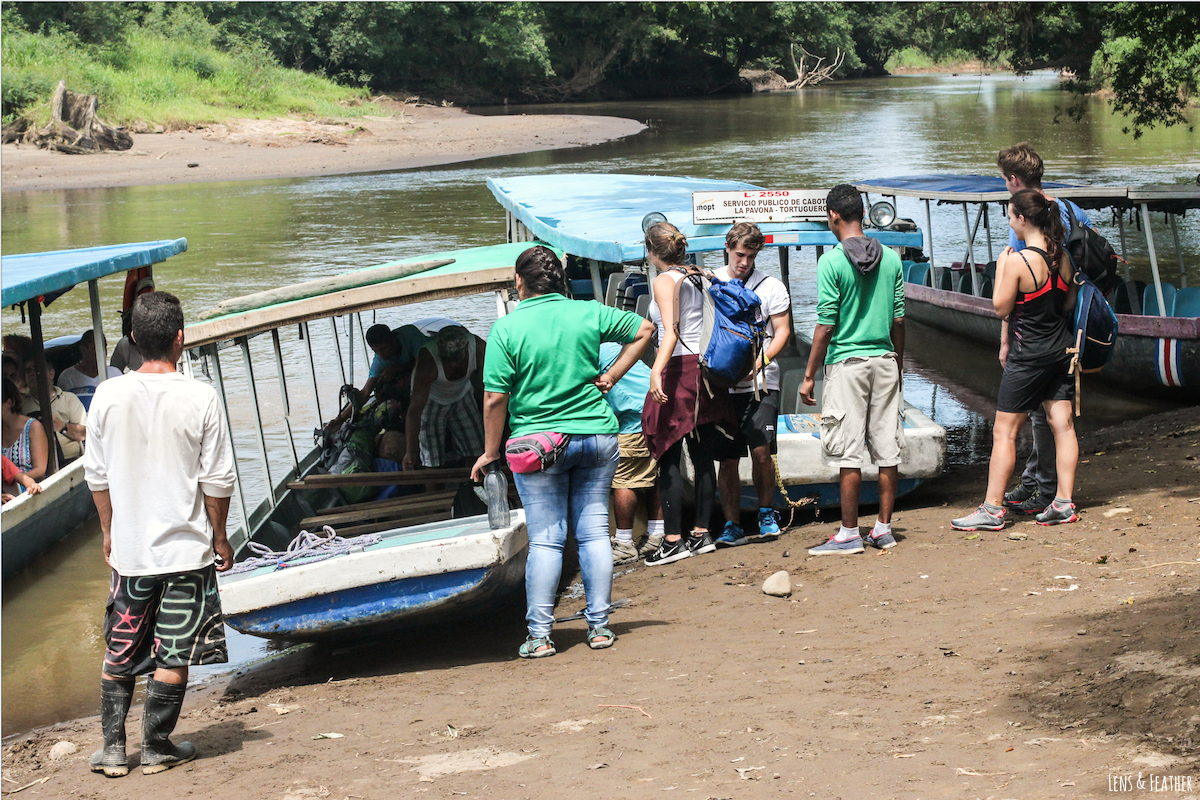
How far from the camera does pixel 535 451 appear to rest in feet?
15.8

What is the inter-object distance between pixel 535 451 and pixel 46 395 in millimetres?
4799

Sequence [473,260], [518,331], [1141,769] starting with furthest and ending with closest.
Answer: [473,260] < [518,331] < [1141,769]

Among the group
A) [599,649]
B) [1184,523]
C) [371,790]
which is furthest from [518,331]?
[1184,523]

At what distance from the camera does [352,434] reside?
24.9ft

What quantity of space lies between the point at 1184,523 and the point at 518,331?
3.51 m

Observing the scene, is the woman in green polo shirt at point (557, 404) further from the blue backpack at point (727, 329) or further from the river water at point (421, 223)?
the river water at point (421, 223)

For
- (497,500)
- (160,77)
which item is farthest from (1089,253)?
(160,77)

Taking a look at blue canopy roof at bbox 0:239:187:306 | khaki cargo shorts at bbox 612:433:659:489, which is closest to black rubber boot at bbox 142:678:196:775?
khaki cargo shorts at bbox 612:433:659:489

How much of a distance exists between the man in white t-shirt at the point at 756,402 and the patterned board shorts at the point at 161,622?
3112 mm

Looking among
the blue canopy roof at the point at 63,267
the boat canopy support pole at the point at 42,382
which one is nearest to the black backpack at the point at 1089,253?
the blue canopy roof at the point at 63,267

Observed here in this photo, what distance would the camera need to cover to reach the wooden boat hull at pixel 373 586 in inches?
201

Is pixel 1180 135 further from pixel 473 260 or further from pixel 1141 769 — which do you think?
pixel 1141 769

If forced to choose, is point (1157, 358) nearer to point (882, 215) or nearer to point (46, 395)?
point (882, 215)

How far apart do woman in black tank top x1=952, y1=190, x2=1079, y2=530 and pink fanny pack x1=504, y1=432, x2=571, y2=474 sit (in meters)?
2.39
